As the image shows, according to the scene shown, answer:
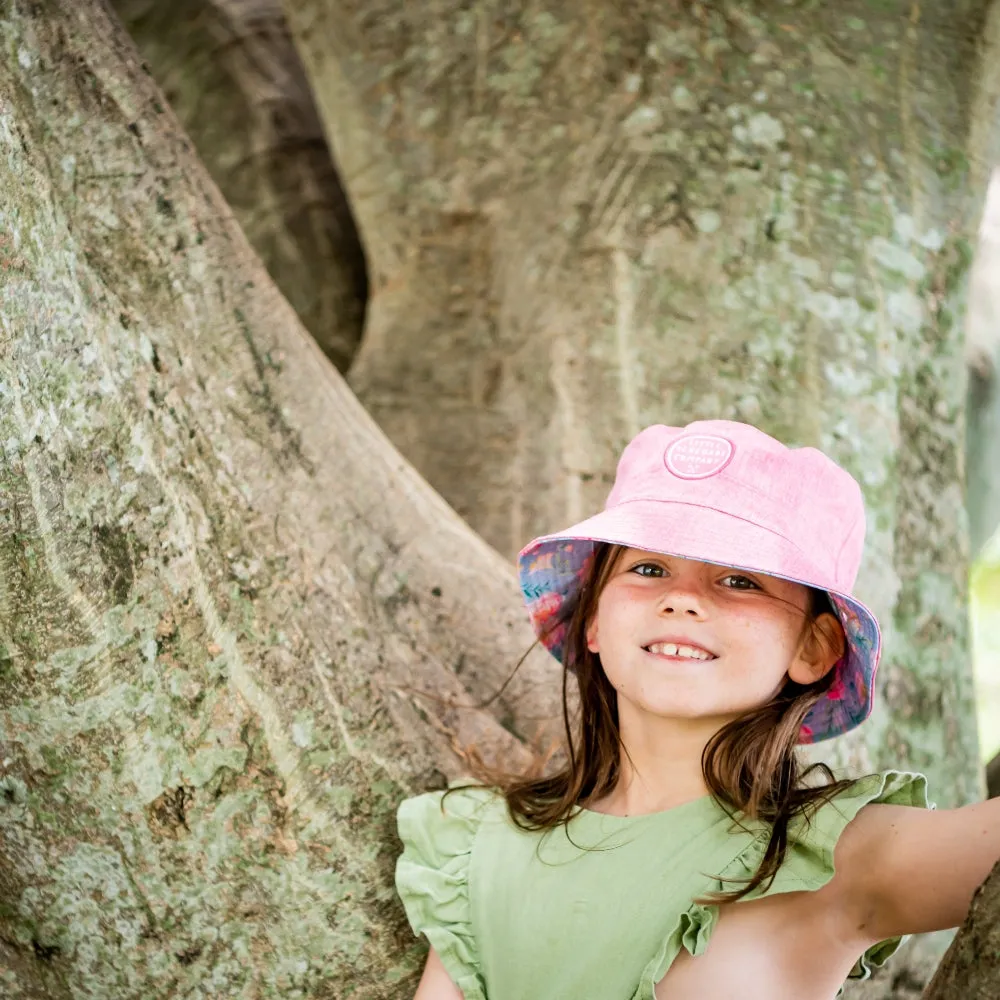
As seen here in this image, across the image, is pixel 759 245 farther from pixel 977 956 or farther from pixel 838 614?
→ pixel 977 956

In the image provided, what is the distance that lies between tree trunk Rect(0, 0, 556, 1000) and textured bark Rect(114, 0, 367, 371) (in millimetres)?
1457

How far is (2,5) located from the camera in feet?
5.28

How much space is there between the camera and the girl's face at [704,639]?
62.5 inches

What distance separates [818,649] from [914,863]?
0.31 m

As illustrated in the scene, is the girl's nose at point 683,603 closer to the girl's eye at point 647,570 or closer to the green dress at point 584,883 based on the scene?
the girl's eye at point 647,570

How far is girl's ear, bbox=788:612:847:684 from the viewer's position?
65.3 inches

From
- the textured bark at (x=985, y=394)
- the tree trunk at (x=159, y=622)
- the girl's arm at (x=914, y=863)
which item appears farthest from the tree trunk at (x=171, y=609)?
the textured bark at (x=985, y=394)

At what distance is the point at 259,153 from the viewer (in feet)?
11.0

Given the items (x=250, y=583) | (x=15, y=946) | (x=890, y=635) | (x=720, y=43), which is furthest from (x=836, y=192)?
(x=15, y=946)

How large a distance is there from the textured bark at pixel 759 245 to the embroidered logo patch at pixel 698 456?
0.59 metres

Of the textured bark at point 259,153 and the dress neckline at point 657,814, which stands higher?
the textured bark at point 259,153

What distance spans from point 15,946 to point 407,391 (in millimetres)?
1426

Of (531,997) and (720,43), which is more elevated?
(720,43)

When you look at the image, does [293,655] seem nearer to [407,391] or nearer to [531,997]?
[531,997]
